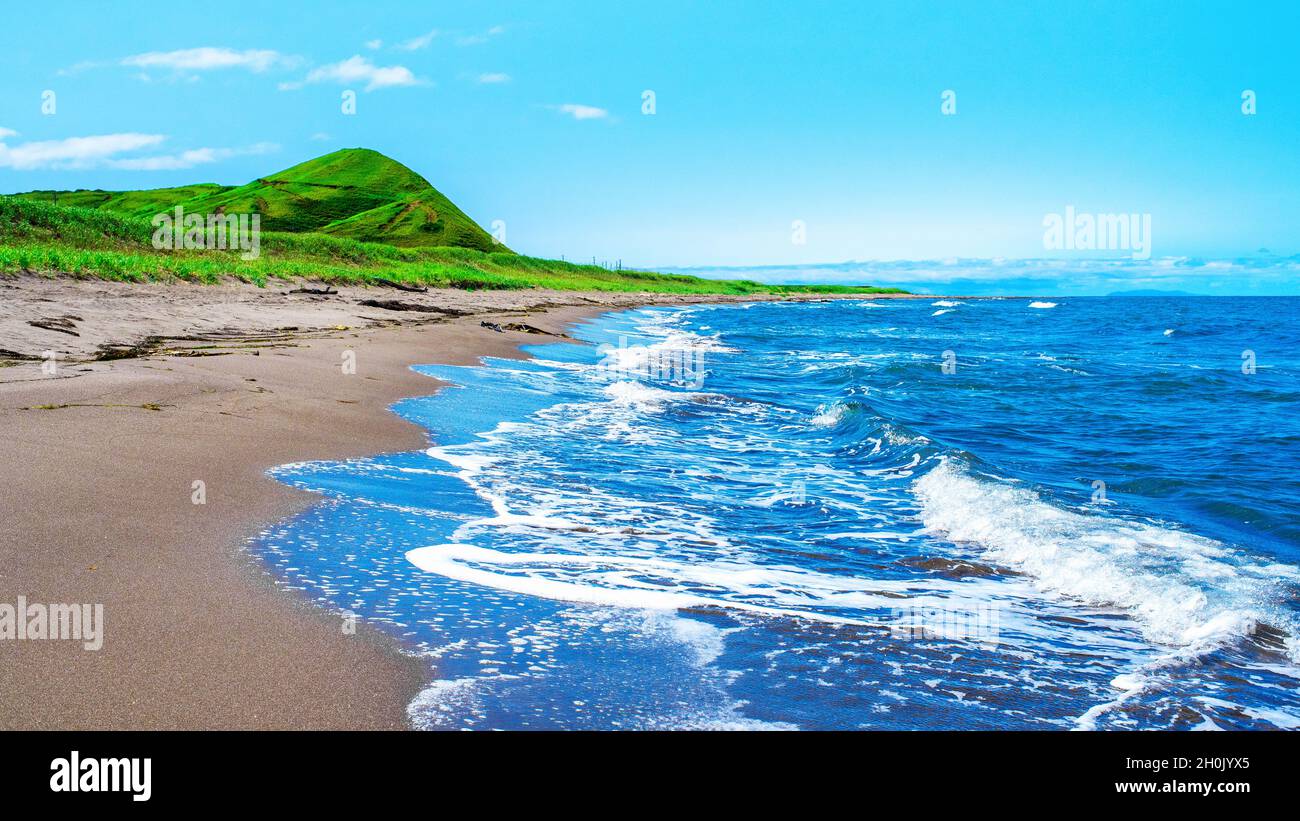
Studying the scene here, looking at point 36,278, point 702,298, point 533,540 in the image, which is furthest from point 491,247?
point 533,540

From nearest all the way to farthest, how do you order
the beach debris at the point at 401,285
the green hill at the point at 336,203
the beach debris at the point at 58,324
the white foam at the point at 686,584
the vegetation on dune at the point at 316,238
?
the white foam at the point at 686,584, the beach debris at the point at 58,324, the vegetation on dune at the point at 316,238, the beach debris at the point at 401,285, the green hill at the point at 336,203

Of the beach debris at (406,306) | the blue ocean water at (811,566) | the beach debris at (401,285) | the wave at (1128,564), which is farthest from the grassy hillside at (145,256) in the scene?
the wave at (1128,564)

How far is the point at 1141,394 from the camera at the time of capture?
2059 centimetres

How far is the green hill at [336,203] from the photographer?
330ft

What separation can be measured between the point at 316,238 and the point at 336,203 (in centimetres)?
7921

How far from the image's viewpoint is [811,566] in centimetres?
650

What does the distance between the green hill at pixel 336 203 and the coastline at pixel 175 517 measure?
8382cm

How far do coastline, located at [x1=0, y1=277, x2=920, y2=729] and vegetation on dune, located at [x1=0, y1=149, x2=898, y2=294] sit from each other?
27.5 feet

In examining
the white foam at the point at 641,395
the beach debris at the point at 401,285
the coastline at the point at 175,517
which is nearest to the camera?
the coastline at the point at 175,517

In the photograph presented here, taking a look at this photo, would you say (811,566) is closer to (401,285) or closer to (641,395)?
(641,395)

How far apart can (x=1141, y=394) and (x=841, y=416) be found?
10.3 metres

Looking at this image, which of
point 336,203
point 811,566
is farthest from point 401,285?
point 336,203

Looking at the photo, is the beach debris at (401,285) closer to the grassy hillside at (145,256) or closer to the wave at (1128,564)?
the grassy hillside at (145,256)
